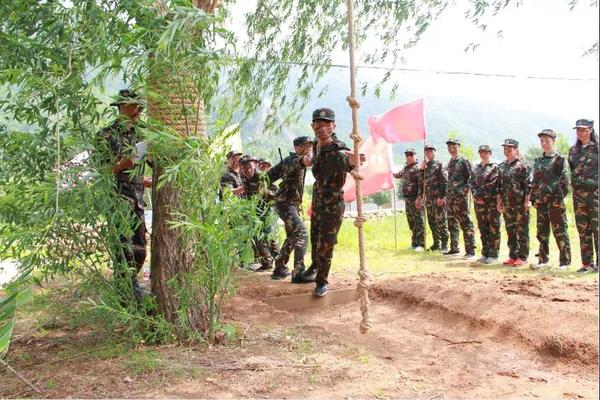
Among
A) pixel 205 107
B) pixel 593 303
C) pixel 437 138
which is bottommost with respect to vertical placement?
pixel 593 303

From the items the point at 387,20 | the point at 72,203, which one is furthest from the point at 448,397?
the point at 387,20

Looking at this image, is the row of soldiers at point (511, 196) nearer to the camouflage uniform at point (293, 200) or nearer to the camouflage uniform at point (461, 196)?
the camouflage uniform at point (461, 196)

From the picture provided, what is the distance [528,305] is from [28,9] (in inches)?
169

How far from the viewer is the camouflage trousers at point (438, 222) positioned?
30.1ft

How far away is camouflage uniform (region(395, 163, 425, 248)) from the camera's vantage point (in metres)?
9.61

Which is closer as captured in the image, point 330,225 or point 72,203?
point 72,203

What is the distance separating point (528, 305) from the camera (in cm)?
456

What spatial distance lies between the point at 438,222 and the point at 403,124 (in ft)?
5.83

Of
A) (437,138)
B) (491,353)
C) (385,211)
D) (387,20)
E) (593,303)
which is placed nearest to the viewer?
(491,353)

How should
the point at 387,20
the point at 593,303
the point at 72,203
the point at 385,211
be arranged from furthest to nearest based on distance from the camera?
the point at 385,211 < the point at 387,20 < the point at 593,303 < the point at 72,203

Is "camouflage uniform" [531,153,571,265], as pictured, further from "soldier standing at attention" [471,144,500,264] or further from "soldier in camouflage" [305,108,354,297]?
"soldier in camouflage" [305,108,354,297]

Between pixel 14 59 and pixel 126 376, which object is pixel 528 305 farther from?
pixel 14 59

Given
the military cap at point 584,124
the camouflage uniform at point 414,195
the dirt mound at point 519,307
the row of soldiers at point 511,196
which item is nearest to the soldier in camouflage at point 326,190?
the dirt mound at point 519,307

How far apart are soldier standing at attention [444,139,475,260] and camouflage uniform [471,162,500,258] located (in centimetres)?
29
